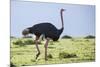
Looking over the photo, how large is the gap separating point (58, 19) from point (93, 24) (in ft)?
1.74

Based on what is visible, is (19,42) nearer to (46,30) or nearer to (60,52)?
(46,30)

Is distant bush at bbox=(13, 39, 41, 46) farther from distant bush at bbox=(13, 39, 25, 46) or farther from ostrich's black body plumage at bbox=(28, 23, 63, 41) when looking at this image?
ostrich's black body plumage at bbox=(28, 23, 63, 41)

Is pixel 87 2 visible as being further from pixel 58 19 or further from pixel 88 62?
pixel 88 62

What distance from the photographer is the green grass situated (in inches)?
99.9

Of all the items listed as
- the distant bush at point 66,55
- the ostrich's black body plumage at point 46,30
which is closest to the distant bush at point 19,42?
the ostrich's black body plumage at point 46,30

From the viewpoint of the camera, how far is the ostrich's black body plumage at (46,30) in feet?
8.59

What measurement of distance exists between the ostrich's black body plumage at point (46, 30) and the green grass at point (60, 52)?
87mm

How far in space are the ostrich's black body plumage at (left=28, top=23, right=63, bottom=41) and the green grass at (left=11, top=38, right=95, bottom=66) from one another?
9 cm

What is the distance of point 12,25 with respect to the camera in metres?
2.49

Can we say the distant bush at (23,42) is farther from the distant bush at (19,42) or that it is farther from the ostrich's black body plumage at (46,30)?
the ostrich's black body plumage at (46,30)

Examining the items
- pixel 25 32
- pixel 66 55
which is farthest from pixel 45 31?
pixel 66 55

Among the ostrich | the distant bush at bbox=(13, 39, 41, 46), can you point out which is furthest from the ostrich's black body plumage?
the distant bush at bbox=(13, 39, 41, 46)
